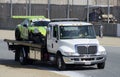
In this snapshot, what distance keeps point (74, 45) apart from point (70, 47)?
18cm

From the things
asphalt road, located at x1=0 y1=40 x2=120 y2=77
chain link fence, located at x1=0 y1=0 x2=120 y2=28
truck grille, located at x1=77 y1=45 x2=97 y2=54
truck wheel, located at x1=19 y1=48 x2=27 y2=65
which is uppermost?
chain link fence, located at x1=0 y1=0 x2=120 y2=28

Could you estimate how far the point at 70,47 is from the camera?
2028 centimetres

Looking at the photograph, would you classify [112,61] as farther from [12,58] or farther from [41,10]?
[41,10]

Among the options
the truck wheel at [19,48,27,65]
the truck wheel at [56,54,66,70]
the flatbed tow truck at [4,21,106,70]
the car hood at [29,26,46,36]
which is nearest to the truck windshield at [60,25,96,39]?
the flatbed tow truck at [4,21,106,70]

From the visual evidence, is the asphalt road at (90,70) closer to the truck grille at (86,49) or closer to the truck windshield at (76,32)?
the truck grille at (86,49)

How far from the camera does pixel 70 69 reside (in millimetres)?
21234

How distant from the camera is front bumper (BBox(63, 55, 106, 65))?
2009 centimetres

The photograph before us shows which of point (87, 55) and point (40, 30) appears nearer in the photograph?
point (87, 55)

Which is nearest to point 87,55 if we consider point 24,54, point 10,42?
point 24,54

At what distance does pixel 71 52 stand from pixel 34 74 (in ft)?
6.81

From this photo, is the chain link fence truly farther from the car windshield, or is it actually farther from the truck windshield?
the truck windshield

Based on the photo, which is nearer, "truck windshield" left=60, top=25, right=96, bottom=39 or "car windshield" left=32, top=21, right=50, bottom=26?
"truck windshield" left=60, top=25, right=96, bottom=39

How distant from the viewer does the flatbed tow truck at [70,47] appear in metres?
20.2

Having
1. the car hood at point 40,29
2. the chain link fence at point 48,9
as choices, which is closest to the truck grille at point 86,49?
the car hood at point 40,29
